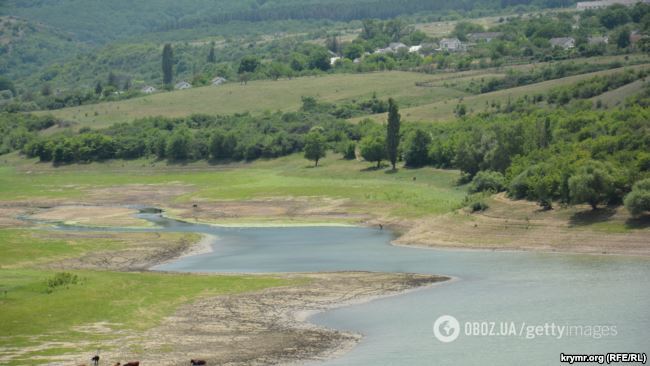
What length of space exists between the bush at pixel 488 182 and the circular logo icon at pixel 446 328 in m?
43.4

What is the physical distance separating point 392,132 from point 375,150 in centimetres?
577

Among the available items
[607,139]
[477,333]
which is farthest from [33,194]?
[477,333]

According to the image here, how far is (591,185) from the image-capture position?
282ft

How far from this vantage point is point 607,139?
9669cm

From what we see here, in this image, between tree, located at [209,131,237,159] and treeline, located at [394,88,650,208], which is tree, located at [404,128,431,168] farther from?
tree, located at [209,131,237,159]

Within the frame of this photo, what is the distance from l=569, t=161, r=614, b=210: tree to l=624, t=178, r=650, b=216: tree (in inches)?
139

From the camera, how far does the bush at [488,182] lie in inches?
4031

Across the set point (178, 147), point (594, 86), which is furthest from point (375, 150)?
point (178, 147)

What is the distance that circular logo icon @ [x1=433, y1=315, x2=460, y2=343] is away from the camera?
55.6 meters

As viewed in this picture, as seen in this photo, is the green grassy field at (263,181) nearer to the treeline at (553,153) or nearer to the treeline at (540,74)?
the treeline at (553,153)

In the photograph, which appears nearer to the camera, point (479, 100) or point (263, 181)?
point (263, 181)

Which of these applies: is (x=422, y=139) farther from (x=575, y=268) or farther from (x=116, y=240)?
(x=575, y=268)

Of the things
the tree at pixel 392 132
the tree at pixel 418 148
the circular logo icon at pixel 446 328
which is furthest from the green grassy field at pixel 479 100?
the circular logo icon at pixel 446 328

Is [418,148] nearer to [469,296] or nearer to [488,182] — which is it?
[488,182]
